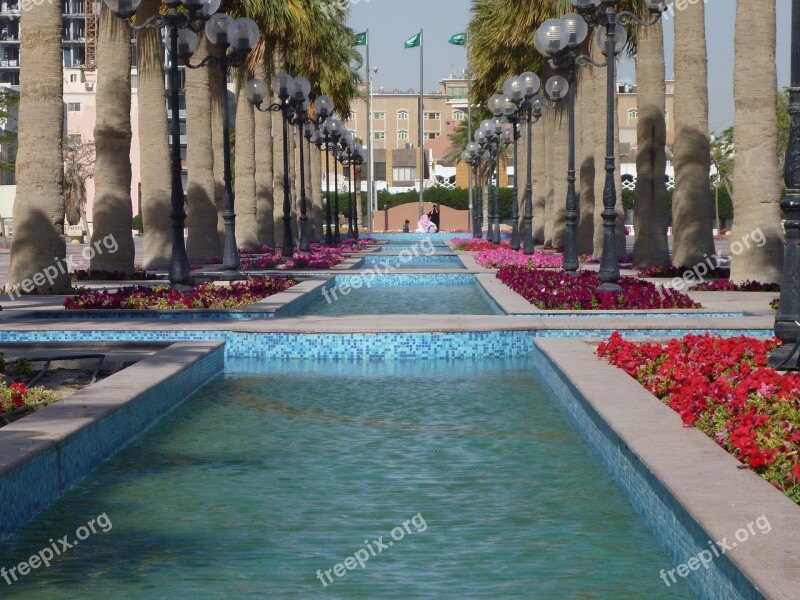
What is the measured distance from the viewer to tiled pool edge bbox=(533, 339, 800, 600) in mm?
5500

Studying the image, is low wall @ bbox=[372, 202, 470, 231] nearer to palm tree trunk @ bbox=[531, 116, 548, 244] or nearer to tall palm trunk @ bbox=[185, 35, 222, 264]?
palm tree trunk @ bbox=[531, 116, 548, 244]

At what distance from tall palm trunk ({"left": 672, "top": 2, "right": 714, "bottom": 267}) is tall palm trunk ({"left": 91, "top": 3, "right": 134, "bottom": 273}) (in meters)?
10.3

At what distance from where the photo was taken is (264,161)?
4475 centimetres

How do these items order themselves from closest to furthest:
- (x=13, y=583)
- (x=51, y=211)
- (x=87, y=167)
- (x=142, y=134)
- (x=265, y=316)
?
1. (x=13, y=583)
2. (x=265, y=316)
3. (x=51, y=211)
4. (x=142, y=134)
5. (x=87, y=167)

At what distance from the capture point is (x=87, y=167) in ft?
322

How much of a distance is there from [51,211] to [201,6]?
14.0 ft

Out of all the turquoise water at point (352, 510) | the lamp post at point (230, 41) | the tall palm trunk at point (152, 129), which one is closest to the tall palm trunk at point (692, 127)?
the lamp post at point (230, 41)

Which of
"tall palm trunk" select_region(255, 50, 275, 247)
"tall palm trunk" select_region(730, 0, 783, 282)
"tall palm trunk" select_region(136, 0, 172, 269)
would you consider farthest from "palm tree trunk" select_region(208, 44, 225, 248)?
"tall palm trunk" select_region(730, 0, 783, 282)

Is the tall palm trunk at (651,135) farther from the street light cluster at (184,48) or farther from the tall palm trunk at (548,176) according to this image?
the tall palm trunk at (548,176)

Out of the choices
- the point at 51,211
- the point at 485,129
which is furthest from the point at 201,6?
the point at 485,129

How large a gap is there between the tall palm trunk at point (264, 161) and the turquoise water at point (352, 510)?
32.0 meters

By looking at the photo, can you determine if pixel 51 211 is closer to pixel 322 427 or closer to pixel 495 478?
pixel 322 427

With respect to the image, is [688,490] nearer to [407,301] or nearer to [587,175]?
[407,301]

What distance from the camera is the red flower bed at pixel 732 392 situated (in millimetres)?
7578
